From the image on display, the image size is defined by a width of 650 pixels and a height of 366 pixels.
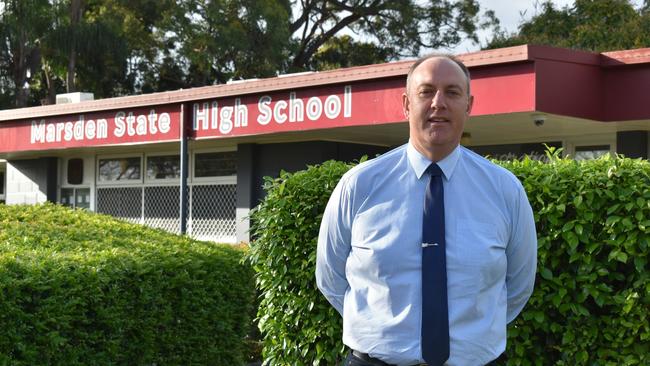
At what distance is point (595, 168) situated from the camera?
443cm

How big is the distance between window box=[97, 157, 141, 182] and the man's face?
52.0ft

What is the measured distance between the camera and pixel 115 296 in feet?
18.3

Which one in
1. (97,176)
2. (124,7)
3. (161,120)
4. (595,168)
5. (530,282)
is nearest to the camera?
(530,282)

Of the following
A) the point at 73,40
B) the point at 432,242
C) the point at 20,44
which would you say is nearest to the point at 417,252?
the point at 432,242

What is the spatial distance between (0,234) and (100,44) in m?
25.9

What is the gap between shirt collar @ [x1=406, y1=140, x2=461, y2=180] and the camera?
3008 millimetres

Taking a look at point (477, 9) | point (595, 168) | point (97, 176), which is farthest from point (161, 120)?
point (477, 9)

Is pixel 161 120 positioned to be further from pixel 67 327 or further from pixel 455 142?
pixel 455 142

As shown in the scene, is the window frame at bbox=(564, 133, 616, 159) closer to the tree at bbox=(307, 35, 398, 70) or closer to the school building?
the school building

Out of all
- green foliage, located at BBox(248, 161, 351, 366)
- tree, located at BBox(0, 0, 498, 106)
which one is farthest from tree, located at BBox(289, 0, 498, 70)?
green foliage, located at BBox(248, 161, 351, 366)

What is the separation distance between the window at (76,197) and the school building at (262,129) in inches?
1.5

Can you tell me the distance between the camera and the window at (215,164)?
1638 centimetres

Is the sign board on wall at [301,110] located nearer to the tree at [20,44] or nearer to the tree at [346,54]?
the tree at [20,44]

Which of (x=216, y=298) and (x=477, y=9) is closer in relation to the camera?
(x=216, y=298)
